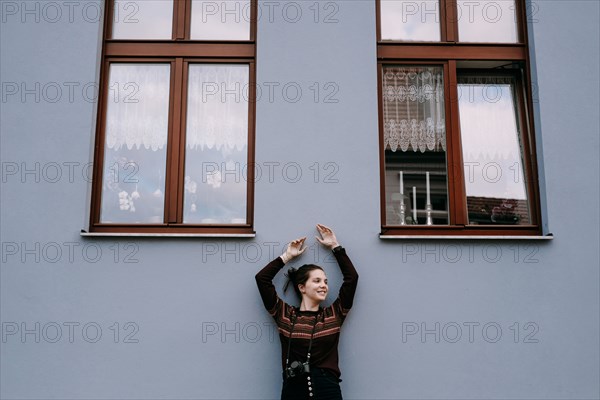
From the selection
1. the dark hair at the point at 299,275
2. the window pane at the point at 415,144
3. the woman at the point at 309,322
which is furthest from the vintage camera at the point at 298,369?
the window pane at the point at 415,144

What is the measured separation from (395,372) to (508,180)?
6.00ft

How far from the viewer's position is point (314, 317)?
4.07 metres

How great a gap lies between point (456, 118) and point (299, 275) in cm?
185

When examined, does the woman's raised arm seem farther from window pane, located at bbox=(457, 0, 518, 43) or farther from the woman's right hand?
window pane, located at bbox=(457, 0, 518, 43)

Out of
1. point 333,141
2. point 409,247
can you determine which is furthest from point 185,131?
point 409,247

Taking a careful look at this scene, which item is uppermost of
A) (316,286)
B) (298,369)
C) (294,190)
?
(294,190)

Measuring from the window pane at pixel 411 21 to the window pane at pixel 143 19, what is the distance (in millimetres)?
1835

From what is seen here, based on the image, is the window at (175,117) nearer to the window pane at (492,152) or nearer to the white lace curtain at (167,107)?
the white lace curtain at (167,107)

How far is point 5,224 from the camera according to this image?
4430 mm

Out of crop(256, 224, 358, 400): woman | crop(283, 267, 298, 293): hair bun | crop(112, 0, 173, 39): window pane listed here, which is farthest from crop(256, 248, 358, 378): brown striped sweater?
crop(112, 0, 173, 39): window pane

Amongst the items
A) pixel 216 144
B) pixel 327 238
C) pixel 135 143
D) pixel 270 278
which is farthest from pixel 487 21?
pixel 135 143

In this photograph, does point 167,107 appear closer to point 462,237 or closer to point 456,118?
point 456,118

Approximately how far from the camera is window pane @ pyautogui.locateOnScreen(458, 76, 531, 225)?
15.5 ft

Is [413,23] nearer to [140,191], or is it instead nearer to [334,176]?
[334,176]
